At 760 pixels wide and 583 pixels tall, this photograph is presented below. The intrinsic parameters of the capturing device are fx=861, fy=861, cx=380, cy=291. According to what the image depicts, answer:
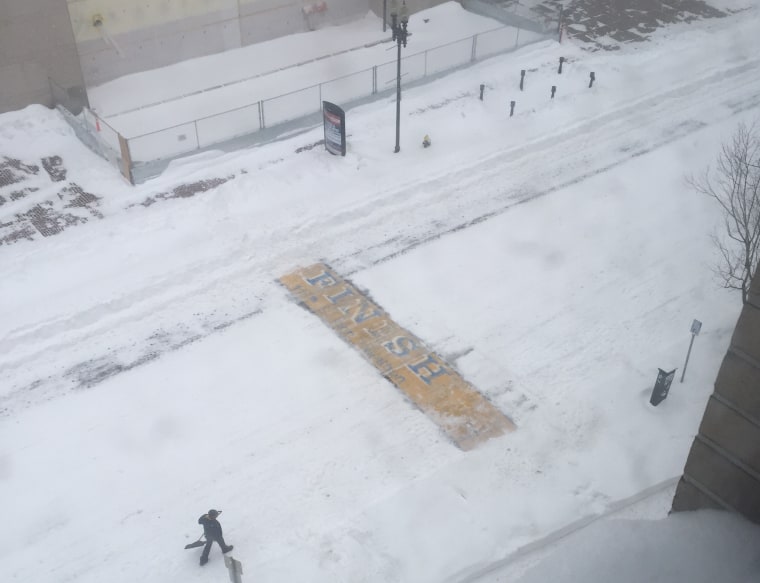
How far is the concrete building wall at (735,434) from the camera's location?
26.8 ft

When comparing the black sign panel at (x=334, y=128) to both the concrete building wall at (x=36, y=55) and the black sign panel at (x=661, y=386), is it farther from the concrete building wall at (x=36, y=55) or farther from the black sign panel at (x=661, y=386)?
the black sign panel at (x=661, y=386)

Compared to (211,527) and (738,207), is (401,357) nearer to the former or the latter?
(211,527)

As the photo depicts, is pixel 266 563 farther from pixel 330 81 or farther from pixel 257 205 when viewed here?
pixel 330 81

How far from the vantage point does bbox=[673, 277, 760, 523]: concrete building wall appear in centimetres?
817

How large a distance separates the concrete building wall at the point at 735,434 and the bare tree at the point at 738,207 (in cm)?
708

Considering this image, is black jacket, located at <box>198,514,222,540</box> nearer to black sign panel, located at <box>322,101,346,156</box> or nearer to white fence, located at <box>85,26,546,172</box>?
white fence, located at <box>85,26,546,172</box>

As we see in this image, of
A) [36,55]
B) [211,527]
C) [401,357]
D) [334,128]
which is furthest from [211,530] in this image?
[36,55]

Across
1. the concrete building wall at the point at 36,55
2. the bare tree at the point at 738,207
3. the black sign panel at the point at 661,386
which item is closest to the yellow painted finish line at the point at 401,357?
the black sign panel at the point at 661,386

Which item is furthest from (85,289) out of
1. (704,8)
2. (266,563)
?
(704,8)

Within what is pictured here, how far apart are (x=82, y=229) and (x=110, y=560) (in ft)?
30.5

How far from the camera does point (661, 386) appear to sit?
15.5 meters

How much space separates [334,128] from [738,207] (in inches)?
395

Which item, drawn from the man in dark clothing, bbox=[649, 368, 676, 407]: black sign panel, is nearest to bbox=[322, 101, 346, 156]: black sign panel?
bbox=[649, 368, 676, 407]: black sign panel

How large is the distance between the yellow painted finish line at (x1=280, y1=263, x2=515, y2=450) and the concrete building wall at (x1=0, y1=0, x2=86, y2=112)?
32.9ft
